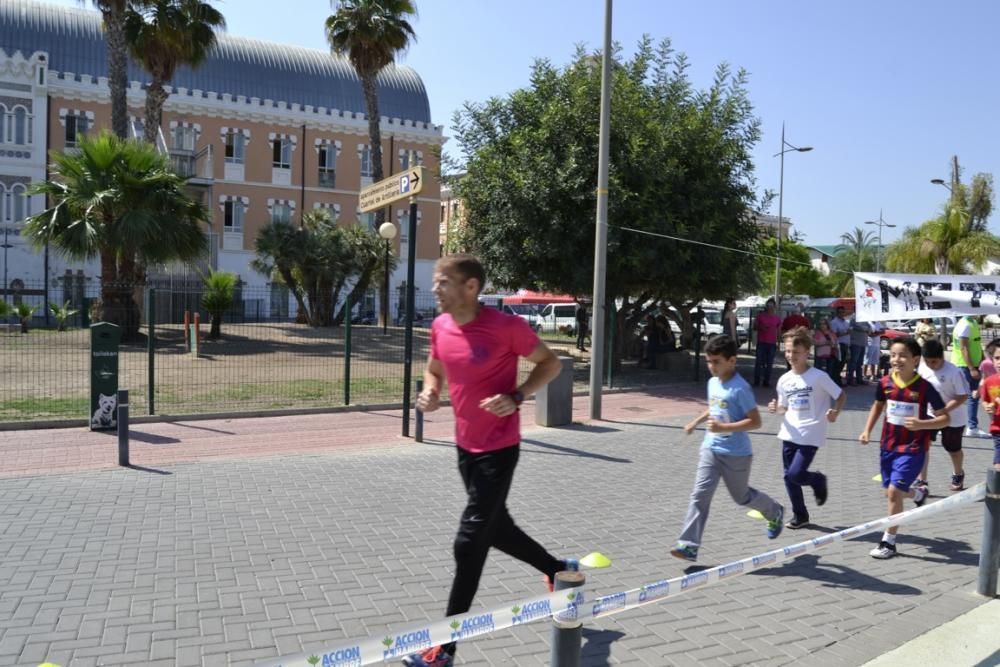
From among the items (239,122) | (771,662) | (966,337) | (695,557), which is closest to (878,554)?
(695,557)

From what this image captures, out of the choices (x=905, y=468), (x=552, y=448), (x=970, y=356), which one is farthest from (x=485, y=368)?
(x=970, y=356)

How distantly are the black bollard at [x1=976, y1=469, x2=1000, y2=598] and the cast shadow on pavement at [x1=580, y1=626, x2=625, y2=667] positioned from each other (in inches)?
96.4

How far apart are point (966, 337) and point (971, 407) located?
3.87 feet

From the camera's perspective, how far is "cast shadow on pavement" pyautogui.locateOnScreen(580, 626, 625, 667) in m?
4.21

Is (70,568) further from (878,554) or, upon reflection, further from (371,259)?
(371,259)

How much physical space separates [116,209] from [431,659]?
61.5 feet

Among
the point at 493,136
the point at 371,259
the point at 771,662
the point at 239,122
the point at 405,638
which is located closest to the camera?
→ the point at 405,638

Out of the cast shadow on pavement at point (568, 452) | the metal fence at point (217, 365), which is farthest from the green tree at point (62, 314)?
the cast shadow on pavement at point (568, 452)

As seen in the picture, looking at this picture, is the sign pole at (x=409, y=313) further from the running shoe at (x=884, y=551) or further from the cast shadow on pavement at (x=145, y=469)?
the running shoe at (x=884, y=551)

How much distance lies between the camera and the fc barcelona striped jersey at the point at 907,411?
240 inches

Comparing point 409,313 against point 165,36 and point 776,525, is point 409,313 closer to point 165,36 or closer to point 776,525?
point 776,525

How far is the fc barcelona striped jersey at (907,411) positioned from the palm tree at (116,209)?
1729 centimetres

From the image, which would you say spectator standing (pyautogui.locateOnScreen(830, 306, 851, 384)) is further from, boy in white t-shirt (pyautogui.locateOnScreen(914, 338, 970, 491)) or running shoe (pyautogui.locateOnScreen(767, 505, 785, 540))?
running shoe (pyautogui.locateOnScreen(767, 505, 785, 540))

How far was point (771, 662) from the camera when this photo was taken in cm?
425
